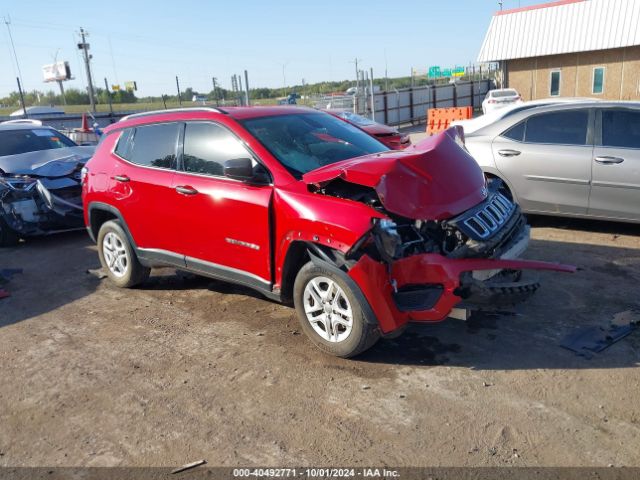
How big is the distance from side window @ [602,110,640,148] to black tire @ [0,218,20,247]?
26.5ft

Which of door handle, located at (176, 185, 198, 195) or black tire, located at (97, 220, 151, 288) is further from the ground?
door handle, located at (176, 185, 198, 195)

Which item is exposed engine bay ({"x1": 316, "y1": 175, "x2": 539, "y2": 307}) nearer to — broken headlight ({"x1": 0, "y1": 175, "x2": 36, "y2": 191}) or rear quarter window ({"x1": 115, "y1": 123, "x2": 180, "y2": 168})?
rear quarter window ({"x1": 115, "y1": 123, "x2": 180, "y2": 168})

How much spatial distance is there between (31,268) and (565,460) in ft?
21.5

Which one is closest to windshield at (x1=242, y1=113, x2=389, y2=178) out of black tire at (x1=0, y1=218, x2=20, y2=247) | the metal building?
black tire at (x1=0, y1=218, x2=20, y2=247)

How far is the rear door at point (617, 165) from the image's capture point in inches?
236

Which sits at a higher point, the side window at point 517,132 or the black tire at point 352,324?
the side window at point 517,132

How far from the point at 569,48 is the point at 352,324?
83.7 feet

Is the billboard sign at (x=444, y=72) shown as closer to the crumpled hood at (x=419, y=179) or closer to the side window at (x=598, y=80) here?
the side window at (x=598, y=80)

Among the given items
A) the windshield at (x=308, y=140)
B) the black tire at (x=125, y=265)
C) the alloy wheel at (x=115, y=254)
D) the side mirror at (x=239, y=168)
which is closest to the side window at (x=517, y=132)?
the windshield at (x=308, y=140)

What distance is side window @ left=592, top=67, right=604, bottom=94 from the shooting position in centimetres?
2480

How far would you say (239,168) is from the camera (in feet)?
13.8

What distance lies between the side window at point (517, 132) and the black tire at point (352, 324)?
405 centimetres

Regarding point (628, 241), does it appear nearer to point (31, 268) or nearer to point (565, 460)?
point (565, 460)

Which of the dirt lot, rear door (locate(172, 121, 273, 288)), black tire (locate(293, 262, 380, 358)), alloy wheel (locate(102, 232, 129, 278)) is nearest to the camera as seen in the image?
the dirt lot
